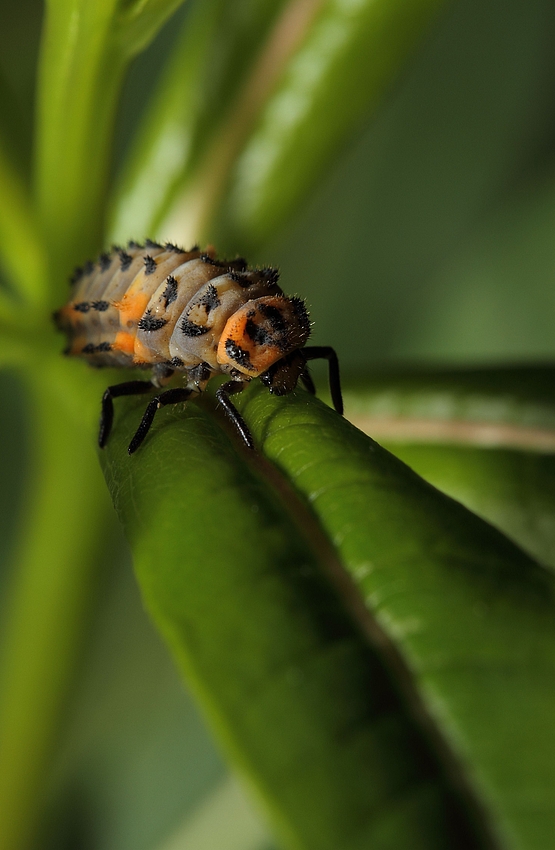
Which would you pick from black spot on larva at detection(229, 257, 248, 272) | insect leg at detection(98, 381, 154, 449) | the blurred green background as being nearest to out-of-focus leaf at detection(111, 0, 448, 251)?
black spot on larva at detection(229, 257, 248, 272)

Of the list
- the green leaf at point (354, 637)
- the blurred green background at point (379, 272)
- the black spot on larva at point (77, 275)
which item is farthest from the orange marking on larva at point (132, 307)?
the blurred green background at point (379, 272)

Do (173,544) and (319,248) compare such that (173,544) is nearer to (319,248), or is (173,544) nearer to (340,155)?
(340,155)

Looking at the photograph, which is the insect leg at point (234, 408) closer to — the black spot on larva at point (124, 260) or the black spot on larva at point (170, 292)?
the black spot on larva at point (170, 292)

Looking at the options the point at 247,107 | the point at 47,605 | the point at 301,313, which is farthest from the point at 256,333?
the point at 47,605

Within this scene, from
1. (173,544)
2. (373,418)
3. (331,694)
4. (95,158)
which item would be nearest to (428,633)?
(331,694)

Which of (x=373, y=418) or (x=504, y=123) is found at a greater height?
(x=504, y=123)

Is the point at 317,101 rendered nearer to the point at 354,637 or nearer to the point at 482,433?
the point at 482,433

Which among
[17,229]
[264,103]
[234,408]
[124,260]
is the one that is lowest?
[234,408]
